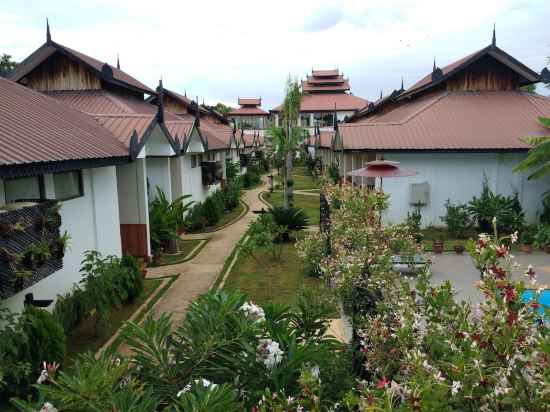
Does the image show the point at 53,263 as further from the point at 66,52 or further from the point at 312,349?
the point at 66,52

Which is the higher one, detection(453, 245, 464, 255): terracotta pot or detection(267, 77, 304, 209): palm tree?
detection(267, 77, 304, 209): palm tree

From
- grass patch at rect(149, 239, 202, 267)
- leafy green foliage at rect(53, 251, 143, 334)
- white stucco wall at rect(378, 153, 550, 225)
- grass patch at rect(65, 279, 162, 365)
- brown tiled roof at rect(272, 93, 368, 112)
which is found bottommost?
grass patch at rect(65, 279, 162, 365)

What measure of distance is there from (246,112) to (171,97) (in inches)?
1447

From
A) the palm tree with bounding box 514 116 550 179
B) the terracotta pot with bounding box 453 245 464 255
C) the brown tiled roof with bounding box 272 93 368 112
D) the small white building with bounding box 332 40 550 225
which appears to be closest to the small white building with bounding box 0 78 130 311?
the small white building with bounding box 332 40 550 225

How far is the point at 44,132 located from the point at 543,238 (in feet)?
48.6

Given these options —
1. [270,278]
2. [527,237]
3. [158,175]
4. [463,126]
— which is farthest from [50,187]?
[463,126]

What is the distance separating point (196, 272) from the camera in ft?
41.1

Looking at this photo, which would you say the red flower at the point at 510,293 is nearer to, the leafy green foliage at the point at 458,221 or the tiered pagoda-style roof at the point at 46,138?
the tiered pagoda-style roof at the point at 46,138

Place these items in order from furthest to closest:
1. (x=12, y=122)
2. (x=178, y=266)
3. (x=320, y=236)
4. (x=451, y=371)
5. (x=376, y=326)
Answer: (x=178, y=266)
(x=320, y=236)
(x=12, y=122)
(x=376, y=326)
(x=451, y=371)

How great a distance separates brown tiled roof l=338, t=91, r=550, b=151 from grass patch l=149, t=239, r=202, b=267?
721cm

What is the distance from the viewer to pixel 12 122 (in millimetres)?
7824

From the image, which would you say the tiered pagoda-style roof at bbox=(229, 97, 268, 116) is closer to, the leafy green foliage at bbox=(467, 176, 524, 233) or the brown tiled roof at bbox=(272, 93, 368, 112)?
the brown tiled roof at bbox=(272, 93, 368, 112)

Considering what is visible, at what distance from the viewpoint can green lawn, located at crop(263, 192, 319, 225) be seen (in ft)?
70.6

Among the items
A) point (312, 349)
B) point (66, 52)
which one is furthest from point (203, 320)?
point (66, 52)
